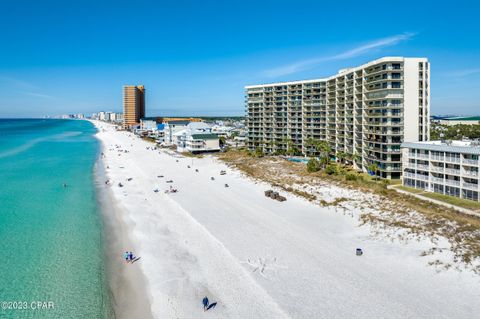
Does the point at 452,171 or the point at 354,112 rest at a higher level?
the point at 354,112

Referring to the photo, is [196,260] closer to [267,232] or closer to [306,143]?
[267,232]

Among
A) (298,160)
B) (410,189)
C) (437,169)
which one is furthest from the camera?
(298,160)

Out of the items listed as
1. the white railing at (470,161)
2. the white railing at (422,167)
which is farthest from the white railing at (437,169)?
the white railing at (470,161)

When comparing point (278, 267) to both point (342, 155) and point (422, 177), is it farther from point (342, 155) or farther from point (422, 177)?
point (342, 155)

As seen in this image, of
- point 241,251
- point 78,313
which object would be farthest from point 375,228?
point 78,313

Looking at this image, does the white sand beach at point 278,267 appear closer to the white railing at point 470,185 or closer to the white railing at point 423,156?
the white railing at point 470,185

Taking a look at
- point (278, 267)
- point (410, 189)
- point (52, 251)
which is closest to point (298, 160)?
point (410, 189)
